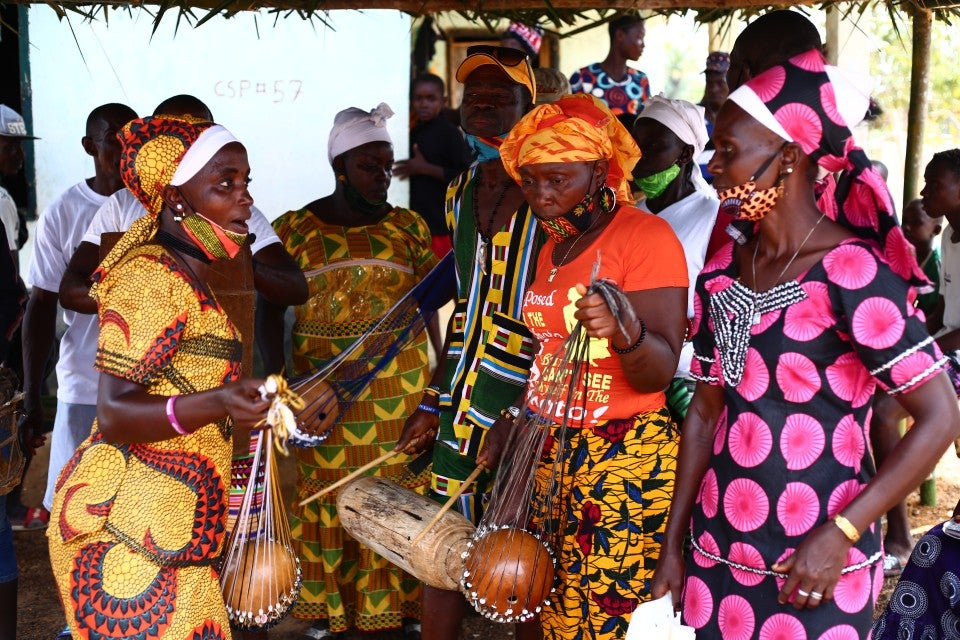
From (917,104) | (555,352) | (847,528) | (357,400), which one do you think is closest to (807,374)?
(847,528)

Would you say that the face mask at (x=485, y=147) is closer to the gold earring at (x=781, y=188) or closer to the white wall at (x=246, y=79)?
the gold earring at (x=781, y=188)

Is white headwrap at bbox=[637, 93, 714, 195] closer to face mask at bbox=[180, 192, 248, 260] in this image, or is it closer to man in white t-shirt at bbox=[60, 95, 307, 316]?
man in white t-shirt at bbox=[60, 95, 307, 316]

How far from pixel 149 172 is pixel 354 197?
1.92 metres

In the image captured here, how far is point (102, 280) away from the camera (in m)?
2.88

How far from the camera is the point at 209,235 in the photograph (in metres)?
2.95

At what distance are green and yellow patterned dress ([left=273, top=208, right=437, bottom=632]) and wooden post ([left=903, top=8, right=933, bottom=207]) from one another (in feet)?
9.13

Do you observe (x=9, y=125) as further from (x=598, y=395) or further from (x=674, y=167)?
(x=598, y=395)

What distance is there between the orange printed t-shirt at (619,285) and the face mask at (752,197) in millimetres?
575

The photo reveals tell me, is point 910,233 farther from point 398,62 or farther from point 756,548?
point 756,548

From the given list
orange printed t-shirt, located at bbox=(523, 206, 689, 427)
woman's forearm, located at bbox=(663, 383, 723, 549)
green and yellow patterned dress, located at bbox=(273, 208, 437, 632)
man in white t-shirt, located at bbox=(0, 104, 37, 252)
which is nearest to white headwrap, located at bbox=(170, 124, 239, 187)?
orange printed t-shirt, located at bbox=(523, 206, 689, 427)

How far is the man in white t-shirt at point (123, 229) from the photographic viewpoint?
13.8 feet

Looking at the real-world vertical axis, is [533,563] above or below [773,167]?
below

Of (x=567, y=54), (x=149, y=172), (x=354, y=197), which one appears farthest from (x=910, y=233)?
(x=567, y=54)

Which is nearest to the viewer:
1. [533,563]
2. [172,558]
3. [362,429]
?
[172,558]
